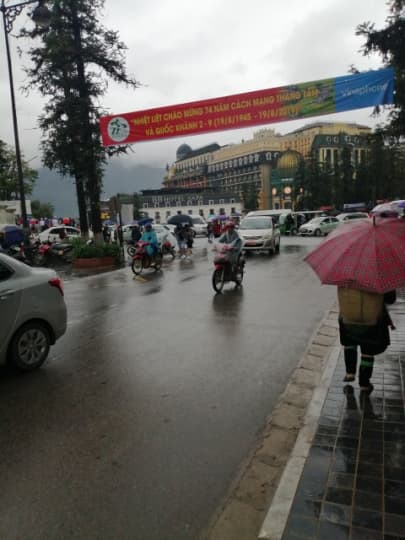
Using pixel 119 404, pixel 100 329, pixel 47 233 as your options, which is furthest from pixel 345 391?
pixel 47 233

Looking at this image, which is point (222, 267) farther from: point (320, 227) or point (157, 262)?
point (320, 227)

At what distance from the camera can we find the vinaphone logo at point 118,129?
1791cm

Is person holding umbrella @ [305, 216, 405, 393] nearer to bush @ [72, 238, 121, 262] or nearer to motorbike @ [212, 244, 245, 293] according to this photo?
motorbike @ [212, 244, 245, 293]

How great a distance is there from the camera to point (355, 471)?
10.3 feet

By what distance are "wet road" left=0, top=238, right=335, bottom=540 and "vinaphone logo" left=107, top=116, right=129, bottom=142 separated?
36.5ft

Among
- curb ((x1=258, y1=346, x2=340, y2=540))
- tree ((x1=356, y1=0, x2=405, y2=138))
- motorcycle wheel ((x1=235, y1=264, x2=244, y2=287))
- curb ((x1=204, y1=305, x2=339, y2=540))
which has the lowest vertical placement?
curb ((x1=204, y1=305, x2=339, y2=540))

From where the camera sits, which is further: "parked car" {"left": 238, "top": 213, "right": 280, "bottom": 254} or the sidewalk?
"parked car" {"left": 238, "top": 213, "right": 280, "bottom": 254}

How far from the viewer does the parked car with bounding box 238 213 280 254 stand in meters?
19.3

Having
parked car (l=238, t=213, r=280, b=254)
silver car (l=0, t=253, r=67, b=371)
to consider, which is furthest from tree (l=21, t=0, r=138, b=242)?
silver car (l=0, t=253, r=67, b=371)

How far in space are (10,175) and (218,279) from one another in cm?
5320

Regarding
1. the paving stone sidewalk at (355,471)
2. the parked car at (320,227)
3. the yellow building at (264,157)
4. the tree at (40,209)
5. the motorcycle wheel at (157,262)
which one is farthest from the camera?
the yellow building at (264,157)

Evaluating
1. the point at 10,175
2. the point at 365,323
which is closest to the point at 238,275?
the point at 365,323

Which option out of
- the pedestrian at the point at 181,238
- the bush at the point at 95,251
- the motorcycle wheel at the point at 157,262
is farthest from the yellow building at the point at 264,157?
the motorcycle wheel at the point at 157,262

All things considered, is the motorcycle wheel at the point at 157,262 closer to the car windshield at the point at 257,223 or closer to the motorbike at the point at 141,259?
the motorbike at the point at 141,259
